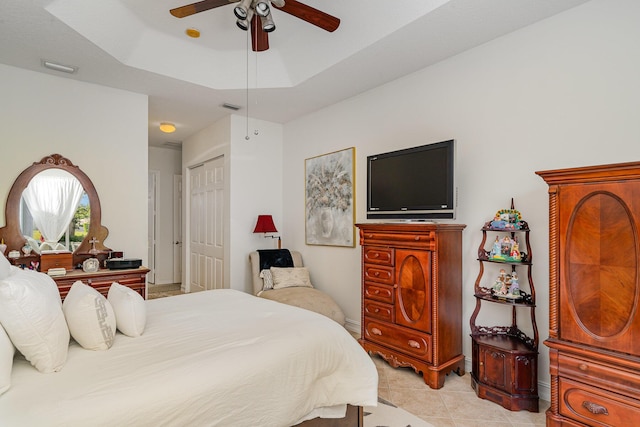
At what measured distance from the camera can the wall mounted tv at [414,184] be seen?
2.75 m

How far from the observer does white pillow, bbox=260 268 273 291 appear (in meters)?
4.11

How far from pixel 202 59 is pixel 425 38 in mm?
2276

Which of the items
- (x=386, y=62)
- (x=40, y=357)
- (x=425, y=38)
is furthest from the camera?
(x=386, y=62)

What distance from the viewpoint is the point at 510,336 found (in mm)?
2584

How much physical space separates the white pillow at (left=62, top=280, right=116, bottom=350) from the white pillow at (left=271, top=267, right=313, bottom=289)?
2.59 meters

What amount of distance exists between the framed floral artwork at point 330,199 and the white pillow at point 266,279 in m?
0.74

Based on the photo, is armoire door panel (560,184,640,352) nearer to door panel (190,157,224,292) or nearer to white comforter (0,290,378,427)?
white comforter (0,290,378,427)

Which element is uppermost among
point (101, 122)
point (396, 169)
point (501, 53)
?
point (501, 53)

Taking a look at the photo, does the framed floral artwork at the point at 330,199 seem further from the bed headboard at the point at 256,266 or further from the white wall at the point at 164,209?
the white wall at the point at 164,209

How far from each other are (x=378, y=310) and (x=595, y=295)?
5.33 feet

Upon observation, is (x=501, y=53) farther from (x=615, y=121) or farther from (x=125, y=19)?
(x=125, y=19)

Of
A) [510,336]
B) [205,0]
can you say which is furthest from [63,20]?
[510,336]

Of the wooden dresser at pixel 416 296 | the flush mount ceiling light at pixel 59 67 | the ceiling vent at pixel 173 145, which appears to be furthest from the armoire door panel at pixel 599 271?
the ceiling vent at pixel 173 145

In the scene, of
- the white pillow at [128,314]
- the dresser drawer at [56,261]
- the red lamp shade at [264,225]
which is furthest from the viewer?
the red lamp shade at [264,225]
